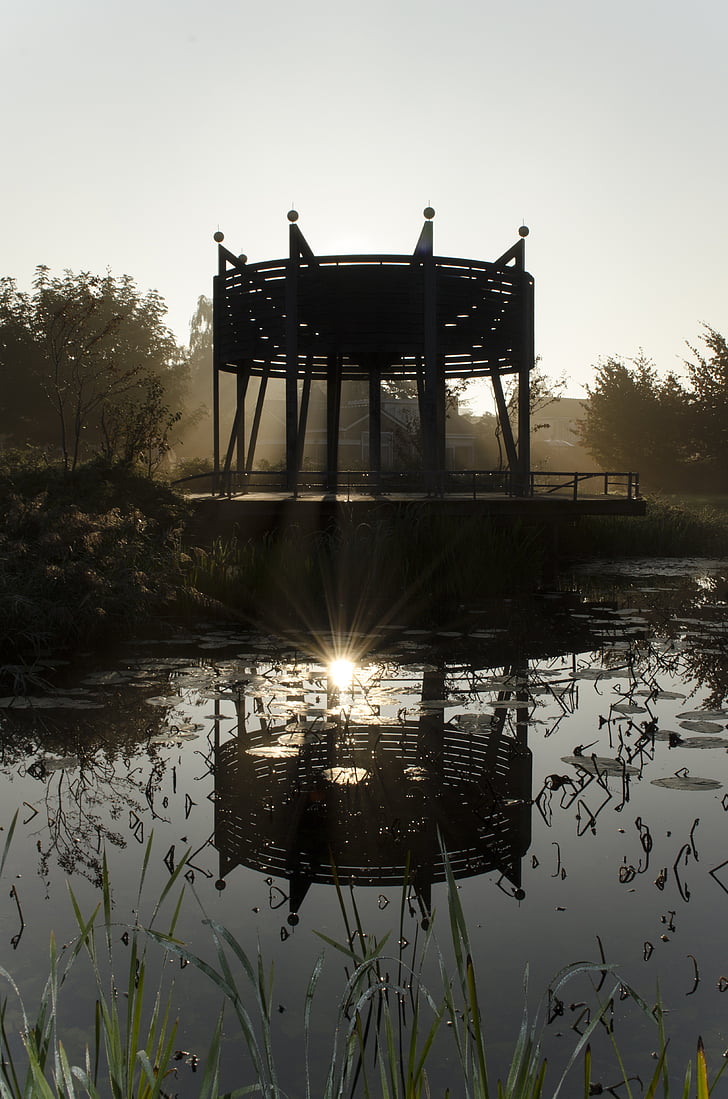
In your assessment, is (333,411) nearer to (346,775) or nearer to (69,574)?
(69,574)

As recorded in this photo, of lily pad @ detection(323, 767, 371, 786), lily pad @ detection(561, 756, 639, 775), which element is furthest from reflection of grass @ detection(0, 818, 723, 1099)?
lily pad @ detection(561, 756, 639, 775)

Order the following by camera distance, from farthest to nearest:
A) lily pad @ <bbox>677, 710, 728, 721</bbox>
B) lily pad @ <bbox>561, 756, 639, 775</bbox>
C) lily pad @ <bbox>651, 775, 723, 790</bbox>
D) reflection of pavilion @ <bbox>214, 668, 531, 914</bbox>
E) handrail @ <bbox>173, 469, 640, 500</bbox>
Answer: handrail @ <bbox>173, 469, 640, 500</bbox>, lily pad @ <bbox>677, 710, 728, 721</bbox>, lily pad @ <bbox>561, 756, 639, 775</bbox>, lily pad @ <bbox>651, 775, 723, 790</bbox>, reflection of pavilion @ <bbox>214, 668, 531, 914</bbox>

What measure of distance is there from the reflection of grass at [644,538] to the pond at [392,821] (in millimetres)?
11494

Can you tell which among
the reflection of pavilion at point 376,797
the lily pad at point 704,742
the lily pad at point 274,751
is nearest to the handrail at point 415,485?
the reflection of pavilion at point 376,797

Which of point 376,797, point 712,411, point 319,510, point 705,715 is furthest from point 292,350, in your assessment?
point 712,411

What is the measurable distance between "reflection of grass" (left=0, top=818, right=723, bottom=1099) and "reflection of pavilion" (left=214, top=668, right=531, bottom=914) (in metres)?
0.51

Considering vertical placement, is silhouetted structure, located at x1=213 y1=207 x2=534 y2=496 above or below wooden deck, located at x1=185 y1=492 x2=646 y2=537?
above

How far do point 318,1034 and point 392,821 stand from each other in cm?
174

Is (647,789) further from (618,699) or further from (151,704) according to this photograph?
(151,704)

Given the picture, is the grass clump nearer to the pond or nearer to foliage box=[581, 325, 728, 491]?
the pond

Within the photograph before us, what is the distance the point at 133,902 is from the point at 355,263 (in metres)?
16.4

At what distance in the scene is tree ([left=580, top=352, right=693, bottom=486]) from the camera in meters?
46.5

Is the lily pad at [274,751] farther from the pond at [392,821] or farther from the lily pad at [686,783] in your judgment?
the lily pad at [686,783]

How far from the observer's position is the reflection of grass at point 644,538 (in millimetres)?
20156
